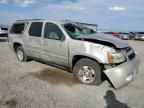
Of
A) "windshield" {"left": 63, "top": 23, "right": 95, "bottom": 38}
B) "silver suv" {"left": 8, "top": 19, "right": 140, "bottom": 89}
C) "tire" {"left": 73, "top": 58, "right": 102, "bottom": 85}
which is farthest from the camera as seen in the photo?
"windshield" {"left": 63, "top": 23, "right": 95, "bottom": 38}

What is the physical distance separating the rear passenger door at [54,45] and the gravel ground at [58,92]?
0.58 metres

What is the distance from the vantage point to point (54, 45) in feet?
21.0

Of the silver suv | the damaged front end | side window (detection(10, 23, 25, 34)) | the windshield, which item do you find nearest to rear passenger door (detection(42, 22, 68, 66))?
the silver suv

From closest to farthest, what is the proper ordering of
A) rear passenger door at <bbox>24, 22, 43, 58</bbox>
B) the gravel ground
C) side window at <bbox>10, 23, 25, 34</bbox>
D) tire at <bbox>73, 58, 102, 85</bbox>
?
the gravel ground → tire at <bbox>73, 58, 102, 85</bbox> → rear passenger door at <bbox>24, 22, 43, 58</bbox> → side window at <bbox>10, 23, 25, 34</bbox>

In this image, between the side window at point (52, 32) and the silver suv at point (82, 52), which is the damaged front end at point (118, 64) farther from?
the side window at point (52, 32)

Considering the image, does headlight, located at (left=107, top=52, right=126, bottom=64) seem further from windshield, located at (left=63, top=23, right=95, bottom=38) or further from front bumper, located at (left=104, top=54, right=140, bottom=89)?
windshield, located at (left=63, top=23, right=95, bottom=38)

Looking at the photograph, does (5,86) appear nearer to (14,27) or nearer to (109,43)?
(109,43)

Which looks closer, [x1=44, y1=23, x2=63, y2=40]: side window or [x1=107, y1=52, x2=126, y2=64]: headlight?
[x1=107, y1=52, x2=126, y2=64]: headlight

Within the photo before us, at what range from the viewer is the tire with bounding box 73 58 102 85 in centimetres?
551

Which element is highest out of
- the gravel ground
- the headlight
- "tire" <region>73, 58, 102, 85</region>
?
A: the headlight

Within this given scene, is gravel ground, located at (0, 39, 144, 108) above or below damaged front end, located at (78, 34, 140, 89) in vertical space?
below

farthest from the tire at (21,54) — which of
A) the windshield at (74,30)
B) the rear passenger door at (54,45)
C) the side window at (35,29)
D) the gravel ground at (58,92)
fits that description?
the windshield at (74,30)

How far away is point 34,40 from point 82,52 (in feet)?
7.82

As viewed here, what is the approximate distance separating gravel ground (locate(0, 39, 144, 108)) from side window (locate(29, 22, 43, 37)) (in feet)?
4.60
